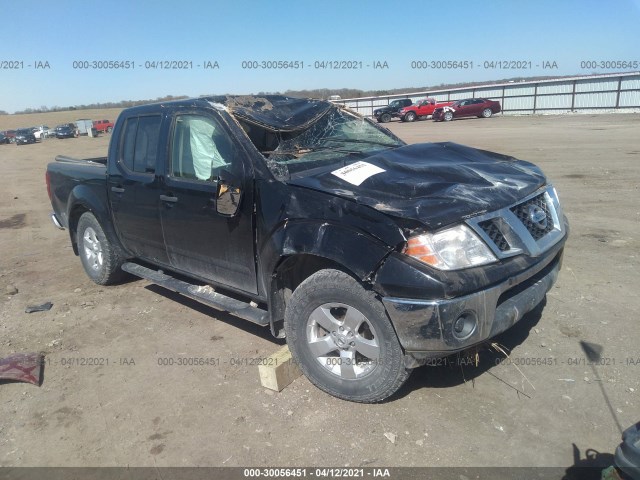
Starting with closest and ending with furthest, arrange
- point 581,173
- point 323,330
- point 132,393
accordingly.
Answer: point 323,330 < point 132,393 < point 581,173

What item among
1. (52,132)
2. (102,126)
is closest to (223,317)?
(52,132)

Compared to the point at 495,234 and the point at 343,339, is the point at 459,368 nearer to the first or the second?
the point at 343,339

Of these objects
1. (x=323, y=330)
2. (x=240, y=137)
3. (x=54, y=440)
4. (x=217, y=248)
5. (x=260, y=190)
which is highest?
(x=240, y=137)

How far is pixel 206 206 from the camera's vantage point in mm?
3688

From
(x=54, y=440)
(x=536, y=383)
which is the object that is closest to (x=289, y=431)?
(x=54, y=440)

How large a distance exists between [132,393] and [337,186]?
2.05 metres

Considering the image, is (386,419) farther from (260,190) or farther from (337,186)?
(260,190)

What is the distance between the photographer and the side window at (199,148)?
3668 millimetres

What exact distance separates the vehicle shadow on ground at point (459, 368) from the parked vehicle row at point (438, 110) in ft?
116

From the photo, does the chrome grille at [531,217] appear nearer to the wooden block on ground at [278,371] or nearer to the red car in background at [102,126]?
the wooden block on ground at [278,371]

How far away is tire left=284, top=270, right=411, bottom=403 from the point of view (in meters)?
2.83

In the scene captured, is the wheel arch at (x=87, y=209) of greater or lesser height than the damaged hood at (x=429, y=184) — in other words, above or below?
below

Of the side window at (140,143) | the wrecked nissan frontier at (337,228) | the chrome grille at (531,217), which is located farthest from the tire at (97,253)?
the chrome grille at (531,217)

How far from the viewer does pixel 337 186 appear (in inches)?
120
